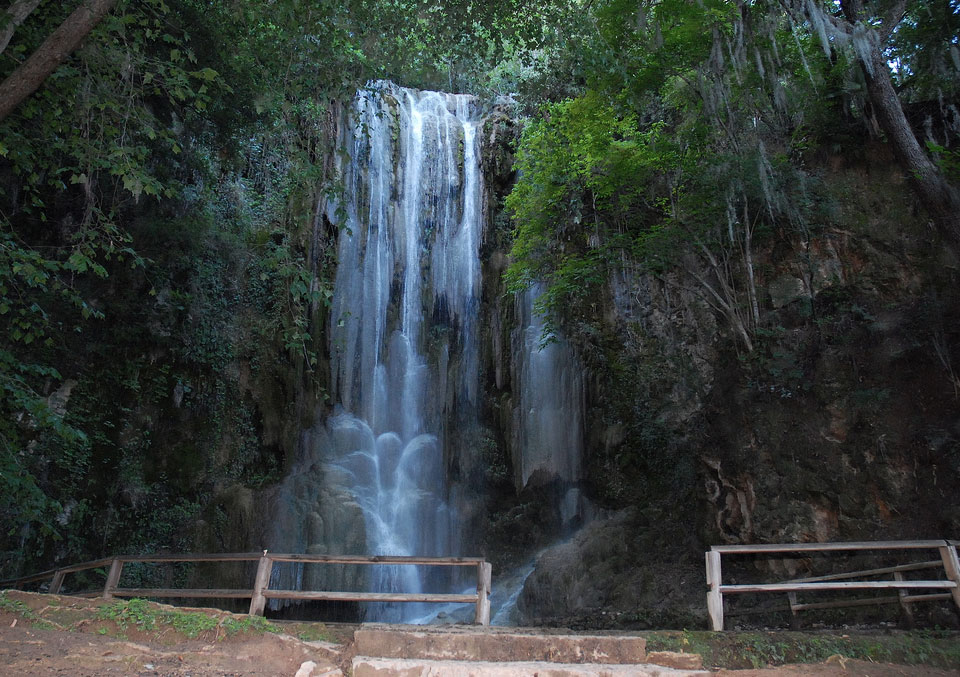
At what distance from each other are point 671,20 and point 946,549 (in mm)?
9232

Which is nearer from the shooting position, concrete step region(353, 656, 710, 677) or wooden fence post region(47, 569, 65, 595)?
concrete step region(353, 656, 710, 677)

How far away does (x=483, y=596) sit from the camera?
6152 millimetres

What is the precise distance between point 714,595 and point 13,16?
27.3 ft

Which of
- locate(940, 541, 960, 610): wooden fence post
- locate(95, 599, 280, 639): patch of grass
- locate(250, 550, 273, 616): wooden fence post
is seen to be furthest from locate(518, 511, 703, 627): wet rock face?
locate(95, 599, 280, 639): patch of grass

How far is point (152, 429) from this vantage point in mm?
12906

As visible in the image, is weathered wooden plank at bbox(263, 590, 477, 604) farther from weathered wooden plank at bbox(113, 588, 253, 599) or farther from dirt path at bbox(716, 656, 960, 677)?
dirt path at bbox(716, 656, 960, 677)

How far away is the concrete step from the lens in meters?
4.35

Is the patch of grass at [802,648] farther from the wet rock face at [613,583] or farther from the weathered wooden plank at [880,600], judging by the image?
the wet rock face at [613,583]

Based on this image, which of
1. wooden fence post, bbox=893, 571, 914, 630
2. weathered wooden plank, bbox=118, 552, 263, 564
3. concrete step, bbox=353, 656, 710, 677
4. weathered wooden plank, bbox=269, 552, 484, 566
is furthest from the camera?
wooden fence post, bbox=893, 571, 914, 630

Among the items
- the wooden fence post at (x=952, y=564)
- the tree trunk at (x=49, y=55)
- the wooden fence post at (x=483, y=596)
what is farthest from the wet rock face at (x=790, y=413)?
the tree trunk at (x=49, y=55)

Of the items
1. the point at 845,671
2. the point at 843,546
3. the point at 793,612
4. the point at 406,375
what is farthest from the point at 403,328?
the point at 845,671

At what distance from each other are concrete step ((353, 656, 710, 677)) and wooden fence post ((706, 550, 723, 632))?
155 centimetres

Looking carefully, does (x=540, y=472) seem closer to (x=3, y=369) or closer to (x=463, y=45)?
(x=463, y=45)

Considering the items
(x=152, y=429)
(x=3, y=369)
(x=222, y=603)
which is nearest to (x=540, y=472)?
(x=222, y=603)
